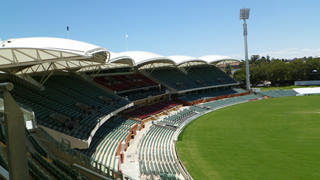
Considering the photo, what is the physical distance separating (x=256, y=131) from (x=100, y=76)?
28303 mm

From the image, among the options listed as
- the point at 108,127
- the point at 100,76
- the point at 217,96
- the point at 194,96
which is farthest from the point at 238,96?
the point at 108,127

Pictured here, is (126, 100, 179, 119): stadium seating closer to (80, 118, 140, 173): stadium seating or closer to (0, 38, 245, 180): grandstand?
(0, 38, 245, 180): grandstand

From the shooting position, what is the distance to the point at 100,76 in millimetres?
41688

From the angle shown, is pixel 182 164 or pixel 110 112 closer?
pixel 182 164

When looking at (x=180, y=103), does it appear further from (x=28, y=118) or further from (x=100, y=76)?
(x=28, y=118)

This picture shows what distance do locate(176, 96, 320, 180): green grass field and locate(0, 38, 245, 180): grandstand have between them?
7.18 ft

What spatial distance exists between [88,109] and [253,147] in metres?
17.5

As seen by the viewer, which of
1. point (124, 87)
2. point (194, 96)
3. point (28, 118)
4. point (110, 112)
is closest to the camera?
point (28, 118)

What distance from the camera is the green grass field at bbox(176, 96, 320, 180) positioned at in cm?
1709

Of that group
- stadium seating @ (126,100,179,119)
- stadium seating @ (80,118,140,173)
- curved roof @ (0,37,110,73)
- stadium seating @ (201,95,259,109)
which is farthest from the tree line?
curved roof @ (0,37,110,73)

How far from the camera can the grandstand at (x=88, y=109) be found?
10902 mm

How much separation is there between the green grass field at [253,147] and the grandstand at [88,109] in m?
2.19

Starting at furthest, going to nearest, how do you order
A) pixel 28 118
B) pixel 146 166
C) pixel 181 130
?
pixel 181 130
pixel 146 166
pixel 28 118

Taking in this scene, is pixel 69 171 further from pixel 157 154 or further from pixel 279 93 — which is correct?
pixel 279 93
